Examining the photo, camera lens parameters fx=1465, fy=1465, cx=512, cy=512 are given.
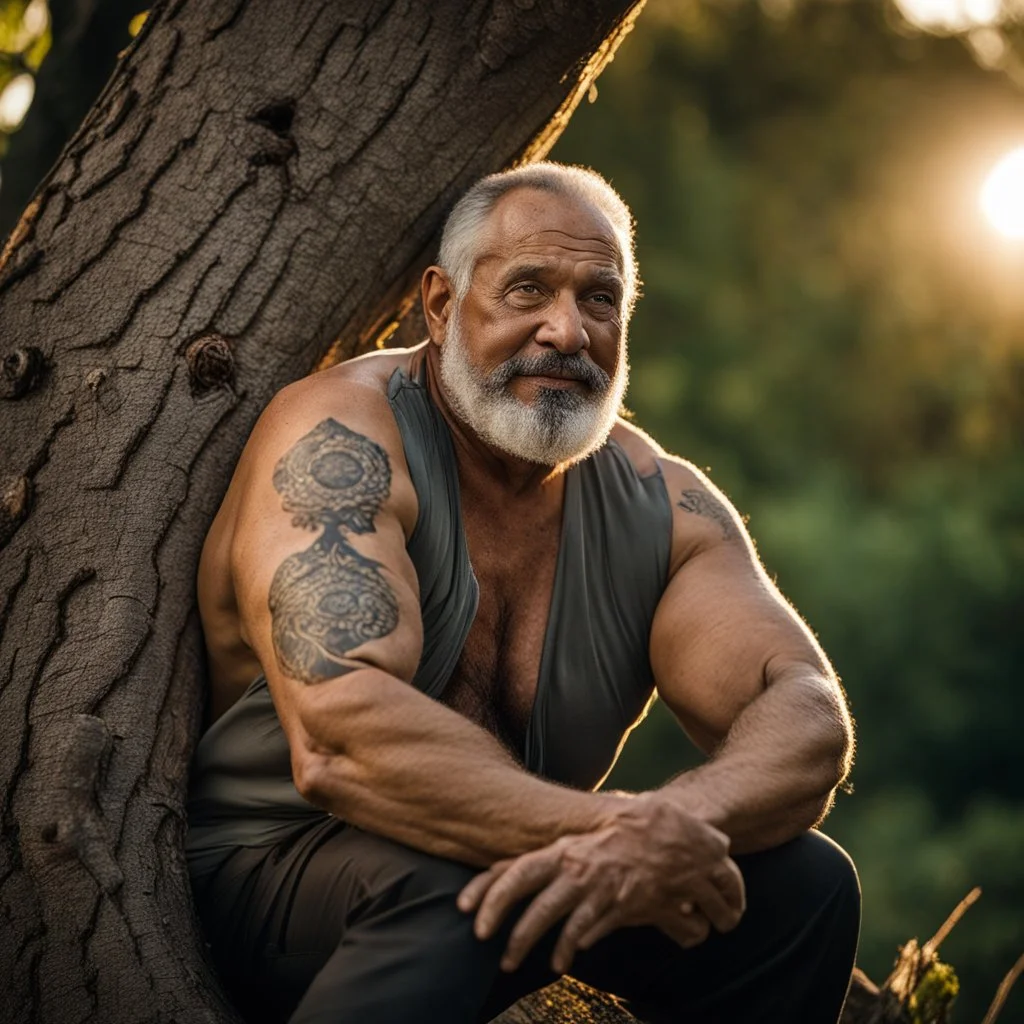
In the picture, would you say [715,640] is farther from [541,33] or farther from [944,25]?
[944,25]

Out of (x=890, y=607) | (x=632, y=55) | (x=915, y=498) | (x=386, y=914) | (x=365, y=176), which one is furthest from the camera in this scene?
(x=632, y=55)

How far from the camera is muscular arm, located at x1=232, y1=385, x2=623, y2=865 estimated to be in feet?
9.25

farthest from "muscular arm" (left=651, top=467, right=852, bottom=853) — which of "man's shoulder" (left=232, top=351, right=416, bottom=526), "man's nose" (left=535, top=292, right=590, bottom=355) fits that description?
"man's shoulder" (left=232, top=351, right=416, bottom=526)

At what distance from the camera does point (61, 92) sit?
4.96 meters

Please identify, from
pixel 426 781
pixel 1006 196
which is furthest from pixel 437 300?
pixel 1006 196

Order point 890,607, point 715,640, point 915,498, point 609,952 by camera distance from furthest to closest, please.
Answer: point 915,498 → point 890,607 → point 715,640 → point 609,952

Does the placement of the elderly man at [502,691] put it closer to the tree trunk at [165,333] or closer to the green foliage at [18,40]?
the tree trunk at [165,333]

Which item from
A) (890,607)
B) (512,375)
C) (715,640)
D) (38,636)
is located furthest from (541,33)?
(890,607)

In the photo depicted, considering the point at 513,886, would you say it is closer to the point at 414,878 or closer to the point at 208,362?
the point at 414,878

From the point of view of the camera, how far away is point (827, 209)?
24625mm

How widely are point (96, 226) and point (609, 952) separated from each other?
2120 millimetres

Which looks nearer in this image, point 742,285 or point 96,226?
point 96,226

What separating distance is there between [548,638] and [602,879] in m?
0.83

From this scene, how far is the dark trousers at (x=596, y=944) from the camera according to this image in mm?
2951
